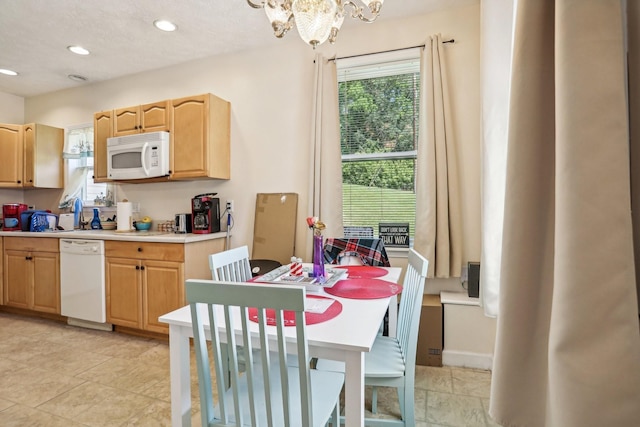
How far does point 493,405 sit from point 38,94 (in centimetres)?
610

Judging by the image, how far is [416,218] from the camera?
270cm

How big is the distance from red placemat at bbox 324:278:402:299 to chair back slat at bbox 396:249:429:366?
104 millimetres

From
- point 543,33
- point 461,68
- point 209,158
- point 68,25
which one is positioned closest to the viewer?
point 543,33

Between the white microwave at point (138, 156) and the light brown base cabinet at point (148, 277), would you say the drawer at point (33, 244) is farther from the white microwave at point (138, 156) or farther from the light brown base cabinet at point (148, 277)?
the white microwave at point (138, 156)

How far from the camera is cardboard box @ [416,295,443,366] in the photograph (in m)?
2.47

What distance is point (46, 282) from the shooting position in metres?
3.54

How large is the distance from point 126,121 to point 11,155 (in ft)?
6.37

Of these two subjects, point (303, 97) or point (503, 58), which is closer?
point (503, 58)

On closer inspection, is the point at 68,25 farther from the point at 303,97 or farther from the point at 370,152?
the point at 370,152

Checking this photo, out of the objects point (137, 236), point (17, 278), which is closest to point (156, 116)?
point (137, 236)

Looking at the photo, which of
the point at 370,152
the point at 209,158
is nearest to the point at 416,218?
the point at 370,152

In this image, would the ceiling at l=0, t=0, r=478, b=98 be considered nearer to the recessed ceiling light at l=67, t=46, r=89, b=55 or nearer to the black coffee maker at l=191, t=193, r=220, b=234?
the recessed ceiling light at l=67, t=46, r=89, b=55

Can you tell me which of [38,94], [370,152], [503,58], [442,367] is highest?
[38,94]

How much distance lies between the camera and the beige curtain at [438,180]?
2.60 m
